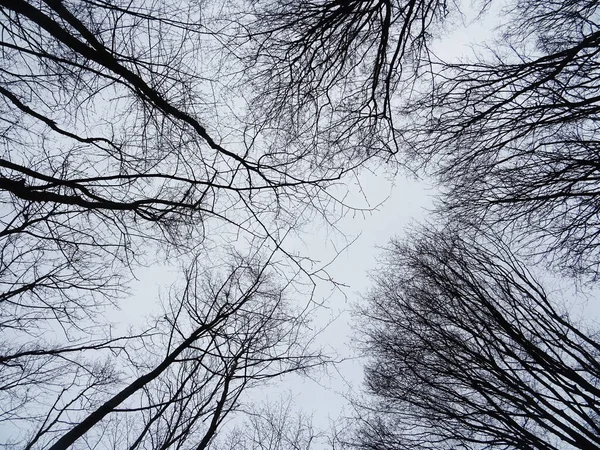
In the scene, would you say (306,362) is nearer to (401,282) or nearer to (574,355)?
(401,282)

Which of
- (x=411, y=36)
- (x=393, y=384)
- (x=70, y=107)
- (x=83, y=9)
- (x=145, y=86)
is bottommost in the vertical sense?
(x=393, y=384)

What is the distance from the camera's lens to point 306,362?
4.55 m

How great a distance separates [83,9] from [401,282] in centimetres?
597

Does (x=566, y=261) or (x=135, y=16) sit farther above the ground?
(x=135, y=16)

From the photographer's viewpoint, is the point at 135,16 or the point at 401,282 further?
the point at 401,282

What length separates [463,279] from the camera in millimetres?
5020

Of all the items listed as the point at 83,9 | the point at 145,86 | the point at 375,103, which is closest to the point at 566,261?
the point at 375,103

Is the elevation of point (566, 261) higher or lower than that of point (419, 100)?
lower

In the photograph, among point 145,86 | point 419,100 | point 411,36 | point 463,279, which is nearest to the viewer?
point 145,86

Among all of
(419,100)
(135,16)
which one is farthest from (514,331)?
(135,16)

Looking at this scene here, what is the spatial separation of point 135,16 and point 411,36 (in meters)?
3.09

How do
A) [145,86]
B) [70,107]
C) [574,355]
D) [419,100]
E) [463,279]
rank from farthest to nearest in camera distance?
[463,279] → [574,355] → [419,100] → [70,107] → [145,86]

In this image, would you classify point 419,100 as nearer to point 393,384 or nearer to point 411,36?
point 411,36

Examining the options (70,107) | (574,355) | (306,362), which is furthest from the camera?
(306,362)
